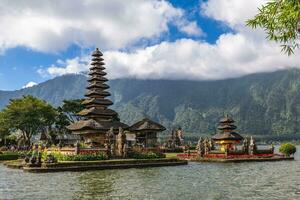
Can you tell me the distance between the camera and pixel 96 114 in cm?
6419

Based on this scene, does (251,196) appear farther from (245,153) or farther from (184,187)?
(245,153)

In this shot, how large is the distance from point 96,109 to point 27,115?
23.5 metres

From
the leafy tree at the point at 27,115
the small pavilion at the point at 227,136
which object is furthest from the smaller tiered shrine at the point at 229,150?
the leafy tree at the point at 27,115

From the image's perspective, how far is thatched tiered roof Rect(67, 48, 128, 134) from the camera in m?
61.7

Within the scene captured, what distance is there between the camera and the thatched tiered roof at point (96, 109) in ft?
202

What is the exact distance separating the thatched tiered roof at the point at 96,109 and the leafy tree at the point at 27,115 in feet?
63.5

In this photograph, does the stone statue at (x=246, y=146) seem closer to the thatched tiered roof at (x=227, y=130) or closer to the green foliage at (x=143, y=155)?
the thatched tiered roof at (x=227, y=130)

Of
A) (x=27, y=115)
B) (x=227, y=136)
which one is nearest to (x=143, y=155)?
(x=227, y=136)

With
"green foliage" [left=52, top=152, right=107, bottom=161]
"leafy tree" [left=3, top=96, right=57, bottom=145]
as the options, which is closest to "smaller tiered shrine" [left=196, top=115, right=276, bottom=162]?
"green foliage" [left=52, top=152, right=107, bottom=161]

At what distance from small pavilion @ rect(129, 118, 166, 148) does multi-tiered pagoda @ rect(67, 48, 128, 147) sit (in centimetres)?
570

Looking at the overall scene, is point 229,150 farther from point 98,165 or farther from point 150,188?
point 150,188

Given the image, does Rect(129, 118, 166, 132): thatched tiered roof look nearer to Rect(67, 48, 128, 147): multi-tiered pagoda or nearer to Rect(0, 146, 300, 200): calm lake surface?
Rect(67, 48, 128, 147): multi-tiered pagoda

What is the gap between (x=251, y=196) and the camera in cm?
2405

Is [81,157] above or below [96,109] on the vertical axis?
below
